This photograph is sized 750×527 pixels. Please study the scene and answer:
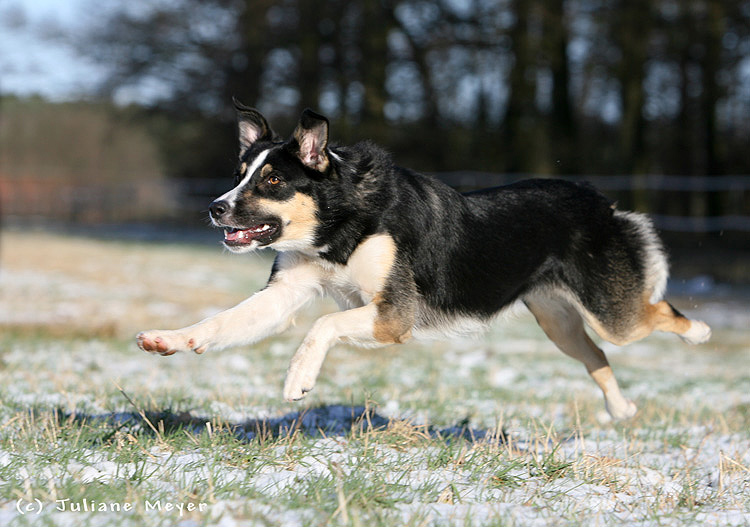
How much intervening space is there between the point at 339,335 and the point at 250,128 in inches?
62.6

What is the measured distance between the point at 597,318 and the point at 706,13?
64.8 ft

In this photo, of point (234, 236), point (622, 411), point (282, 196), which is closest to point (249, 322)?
point (234, 236)

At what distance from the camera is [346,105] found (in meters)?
28.2

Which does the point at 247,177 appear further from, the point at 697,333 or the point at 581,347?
the point at 697,333

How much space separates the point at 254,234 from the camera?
4.64m

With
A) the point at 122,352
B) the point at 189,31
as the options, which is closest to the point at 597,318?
the point at 122,352

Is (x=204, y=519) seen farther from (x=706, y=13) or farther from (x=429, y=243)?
(x=706, y=13)

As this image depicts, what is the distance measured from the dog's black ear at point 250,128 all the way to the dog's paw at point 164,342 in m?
1.39

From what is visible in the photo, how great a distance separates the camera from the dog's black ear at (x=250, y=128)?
16.9 ft

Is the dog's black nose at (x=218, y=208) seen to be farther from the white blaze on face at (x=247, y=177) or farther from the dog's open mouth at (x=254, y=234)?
the dog's open mouth at (x=254, y=234)

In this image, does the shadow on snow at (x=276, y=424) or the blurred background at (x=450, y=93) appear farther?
the blurred background at (x=450, y=93)

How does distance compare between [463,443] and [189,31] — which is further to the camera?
[189,31]

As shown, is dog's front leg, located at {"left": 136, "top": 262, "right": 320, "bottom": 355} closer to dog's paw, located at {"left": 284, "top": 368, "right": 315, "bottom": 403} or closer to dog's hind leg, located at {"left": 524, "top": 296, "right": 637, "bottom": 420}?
dog's paw, located at {"left": 284, "top": 368, "right": 315, "bottom": 403}

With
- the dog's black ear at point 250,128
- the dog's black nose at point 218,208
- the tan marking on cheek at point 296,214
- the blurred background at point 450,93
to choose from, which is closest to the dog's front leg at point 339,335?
the tan marking on cheek at point 296,214
